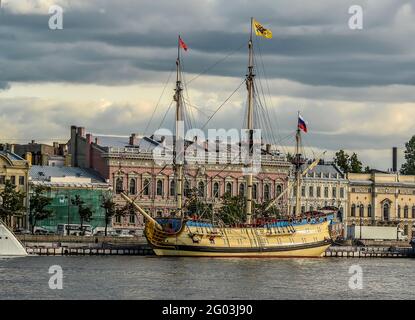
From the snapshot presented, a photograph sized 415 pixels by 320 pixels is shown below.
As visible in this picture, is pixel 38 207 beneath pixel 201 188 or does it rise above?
beneath

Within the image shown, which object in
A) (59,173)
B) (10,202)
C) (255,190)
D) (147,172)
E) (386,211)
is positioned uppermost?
(147,172)

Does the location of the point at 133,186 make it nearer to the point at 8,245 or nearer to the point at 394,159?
the point at 8,245

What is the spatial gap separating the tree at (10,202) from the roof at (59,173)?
7.31m

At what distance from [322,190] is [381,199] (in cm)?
832

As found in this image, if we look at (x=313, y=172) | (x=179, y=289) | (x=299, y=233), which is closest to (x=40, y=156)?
(x=313, y=172)

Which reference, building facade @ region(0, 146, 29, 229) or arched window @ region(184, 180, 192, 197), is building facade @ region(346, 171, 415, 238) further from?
building facade @ region(0, 146, 29, 229)

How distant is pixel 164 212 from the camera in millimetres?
156750

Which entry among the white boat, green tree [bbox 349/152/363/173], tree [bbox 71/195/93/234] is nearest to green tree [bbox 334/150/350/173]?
green tree [bbox 349/152/363/173]

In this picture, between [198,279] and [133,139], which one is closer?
[198,279]

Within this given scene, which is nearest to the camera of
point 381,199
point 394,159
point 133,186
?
point 133,186

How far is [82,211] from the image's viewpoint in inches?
5645

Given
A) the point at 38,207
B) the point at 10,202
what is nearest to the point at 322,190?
the point at 38,207

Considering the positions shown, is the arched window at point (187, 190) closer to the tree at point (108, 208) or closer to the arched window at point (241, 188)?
the tree at point (108, 208)

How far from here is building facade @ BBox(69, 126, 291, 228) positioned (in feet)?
506
